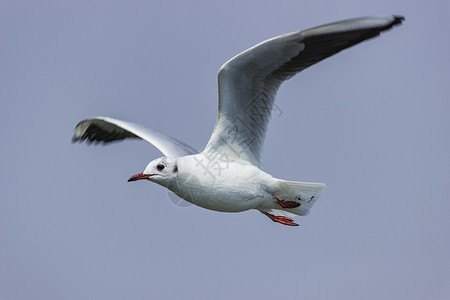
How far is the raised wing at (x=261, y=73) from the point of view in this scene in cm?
836

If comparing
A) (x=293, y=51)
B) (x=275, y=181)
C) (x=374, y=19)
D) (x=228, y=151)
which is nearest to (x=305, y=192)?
(x=275, y=181)

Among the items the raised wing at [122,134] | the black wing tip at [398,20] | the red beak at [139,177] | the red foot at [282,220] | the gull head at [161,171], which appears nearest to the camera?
the black wing tip at [398,20]

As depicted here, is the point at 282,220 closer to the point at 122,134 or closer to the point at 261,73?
the point at 261,73

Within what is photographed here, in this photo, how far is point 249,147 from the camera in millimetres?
9750

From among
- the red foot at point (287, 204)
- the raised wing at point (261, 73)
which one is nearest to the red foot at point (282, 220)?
the red foot at point (287, 204)

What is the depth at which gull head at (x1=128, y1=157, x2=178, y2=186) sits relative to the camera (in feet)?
31.1

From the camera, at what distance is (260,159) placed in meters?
9.84

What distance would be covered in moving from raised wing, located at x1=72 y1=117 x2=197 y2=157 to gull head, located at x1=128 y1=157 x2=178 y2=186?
655 millimetres

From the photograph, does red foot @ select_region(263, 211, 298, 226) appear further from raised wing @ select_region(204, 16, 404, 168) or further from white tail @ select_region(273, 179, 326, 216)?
raised wing @ select_region(204, 16, 404, 168)

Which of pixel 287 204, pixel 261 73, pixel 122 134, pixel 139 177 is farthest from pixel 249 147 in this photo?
pixel 122 134

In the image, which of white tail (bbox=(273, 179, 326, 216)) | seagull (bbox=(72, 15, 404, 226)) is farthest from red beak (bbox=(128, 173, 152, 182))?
white tail (bbox=(273, 179, 326, 216))

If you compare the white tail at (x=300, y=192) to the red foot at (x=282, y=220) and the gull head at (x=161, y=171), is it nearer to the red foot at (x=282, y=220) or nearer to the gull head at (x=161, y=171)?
the red foot at (x=282, y=220)

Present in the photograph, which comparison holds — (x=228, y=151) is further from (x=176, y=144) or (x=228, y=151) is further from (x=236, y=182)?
(x=176, y=144)

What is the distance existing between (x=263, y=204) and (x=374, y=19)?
2786 millimetres
